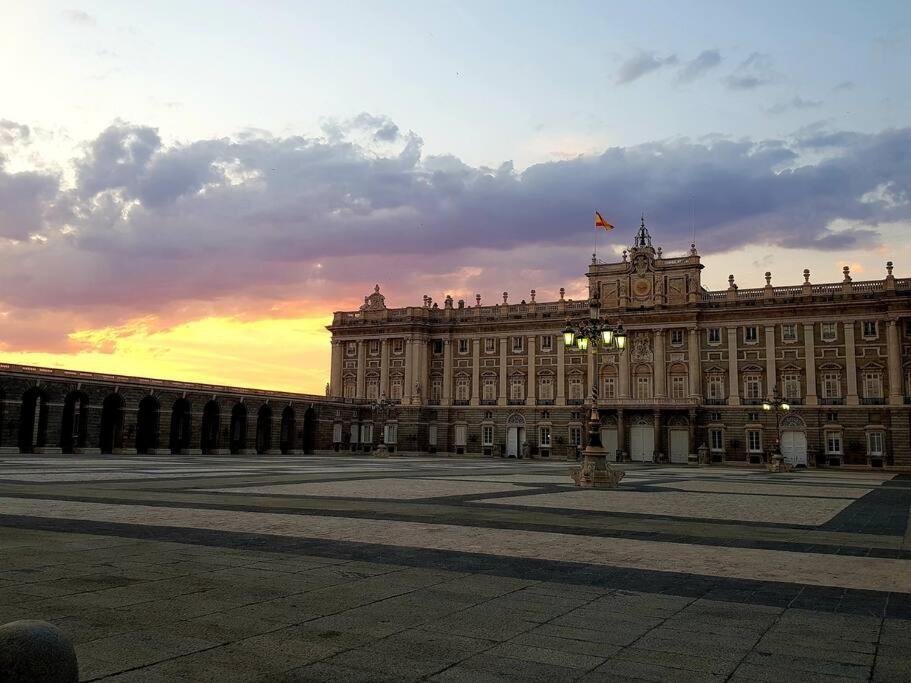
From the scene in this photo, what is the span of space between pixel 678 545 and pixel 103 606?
8.06 metres

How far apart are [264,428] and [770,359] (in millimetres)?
48534

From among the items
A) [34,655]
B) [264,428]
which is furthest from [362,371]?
[34,655]

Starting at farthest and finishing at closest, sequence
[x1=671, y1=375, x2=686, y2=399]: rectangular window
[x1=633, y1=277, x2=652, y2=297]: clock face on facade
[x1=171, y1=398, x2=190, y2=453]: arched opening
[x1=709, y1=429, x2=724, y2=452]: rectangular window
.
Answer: [x1=633, y1=277, x2=652, y2=297]: clock face on facade, [x1=671, y1=375, x2=686, y2=399]: rectangular window, [x1=709, y1=429, x2=724, y2=452]: rectangular window, [x1=171, y1=398, x2=190, y2=453]: arched opening

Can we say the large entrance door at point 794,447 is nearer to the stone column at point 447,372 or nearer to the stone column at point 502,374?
the stone column at point 502,374

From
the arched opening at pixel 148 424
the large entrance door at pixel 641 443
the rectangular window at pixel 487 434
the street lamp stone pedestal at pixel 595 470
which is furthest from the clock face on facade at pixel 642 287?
the street lamp stone pedestal at pixel 595 470

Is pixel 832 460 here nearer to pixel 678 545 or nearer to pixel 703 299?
pixel 703 299

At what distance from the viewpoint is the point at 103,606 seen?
648 cm

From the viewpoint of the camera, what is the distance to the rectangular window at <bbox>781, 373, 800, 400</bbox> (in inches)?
2721

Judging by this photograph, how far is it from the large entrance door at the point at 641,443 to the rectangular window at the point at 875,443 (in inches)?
725

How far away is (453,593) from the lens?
24.4ft

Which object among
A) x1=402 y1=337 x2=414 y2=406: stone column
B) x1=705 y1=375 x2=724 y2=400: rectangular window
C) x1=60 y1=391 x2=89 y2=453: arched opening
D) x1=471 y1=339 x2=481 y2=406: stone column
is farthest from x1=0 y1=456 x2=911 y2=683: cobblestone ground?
x1=402 y1=337 x2=414 y2=406: stone column

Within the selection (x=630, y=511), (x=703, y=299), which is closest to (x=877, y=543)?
(x=630, y=511)

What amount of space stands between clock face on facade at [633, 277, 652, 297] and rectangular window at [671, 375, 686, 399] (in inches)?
347

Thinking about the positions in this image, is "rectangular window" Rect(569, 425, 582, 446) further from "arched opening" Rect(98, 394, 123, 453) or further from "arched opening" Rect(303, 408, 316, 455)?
"arched opening" Rect(98, 394, 123, 453)
